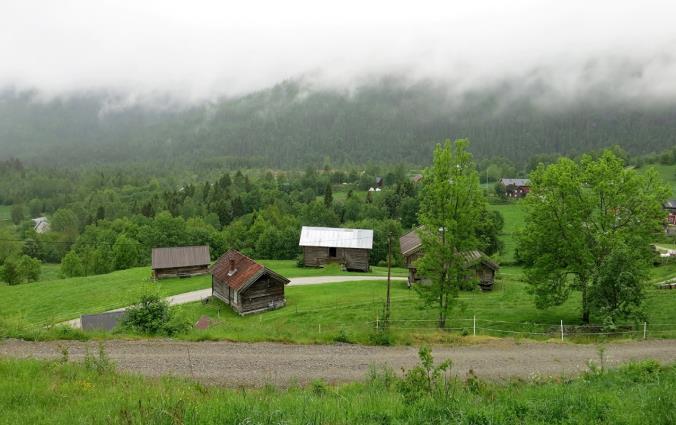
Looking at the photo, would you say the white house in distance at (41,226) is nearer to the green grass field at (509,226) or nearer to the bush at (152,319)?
the green grass field at (509,226)

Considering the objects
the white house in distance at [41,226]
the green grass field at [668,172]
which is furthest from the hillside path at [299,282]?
the green grass field at [668,172]

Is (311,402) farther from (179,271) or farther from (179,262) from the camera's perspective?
(179,271)

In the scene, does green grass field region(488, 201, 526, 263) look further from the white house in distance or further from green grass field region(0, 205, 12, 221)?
green grass field region(0, 205, 12, 221)

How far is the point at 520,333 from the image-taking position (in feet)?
82.7

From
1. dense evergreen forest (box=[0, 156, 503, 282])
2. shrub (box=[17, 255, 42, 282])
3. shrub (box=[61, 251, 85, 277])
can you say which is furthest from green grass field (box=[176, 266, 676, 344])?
shrub (box=[61, 251, 85, 277])

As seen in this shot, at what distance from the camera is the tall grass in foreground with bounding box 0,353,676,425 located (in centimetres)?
846

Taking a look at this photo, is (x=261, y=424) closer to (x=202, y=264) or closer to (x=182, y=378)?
(x=182, y=378)

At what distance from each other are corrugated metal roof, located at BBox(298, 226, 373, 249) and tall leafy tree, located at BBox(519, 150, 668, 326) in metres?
38.0

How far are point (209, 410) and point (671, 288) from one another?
44153mm

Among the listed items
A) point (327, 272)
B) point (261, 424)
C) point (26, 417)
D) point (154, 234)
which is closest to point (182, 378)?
point (26, 417)

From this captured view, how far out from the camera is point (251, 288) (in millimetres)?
44656

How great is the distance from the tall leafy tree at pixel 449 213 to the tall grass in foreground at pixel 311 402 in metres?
12.8

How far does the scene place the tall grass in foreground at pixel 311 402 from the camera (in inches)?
333

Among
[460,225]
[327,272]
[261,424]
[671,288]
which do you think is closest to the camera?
[261,424]
